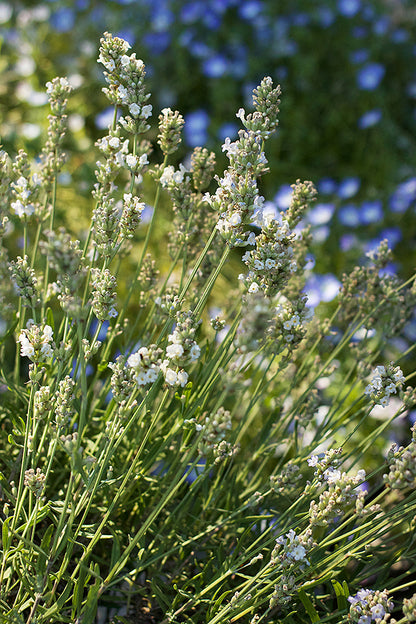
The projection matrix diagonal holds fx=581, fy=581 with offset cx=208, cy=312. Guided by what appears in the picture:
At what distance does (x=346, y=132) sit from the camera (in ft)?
12.0

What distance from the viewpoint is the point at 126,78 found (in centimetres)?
111

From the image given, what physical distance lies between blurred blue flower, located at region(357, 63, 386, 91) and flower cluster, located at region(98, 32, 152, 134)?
9.67 feet

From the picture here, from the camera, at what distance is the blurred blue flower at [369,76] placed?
3.69 m

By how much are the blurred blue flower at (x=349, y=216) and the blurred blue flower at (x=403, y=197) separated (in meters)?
0.20

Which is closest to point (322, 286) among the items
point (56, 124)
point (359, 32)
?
point (56, 124)

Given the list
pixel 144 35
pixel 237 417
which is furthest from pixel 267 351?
pixel 144 35

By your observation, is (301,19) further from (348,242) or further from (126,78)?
(126,78)

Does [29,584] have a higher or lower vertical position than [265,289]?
lower

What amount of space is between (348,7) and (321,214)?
5.58ft

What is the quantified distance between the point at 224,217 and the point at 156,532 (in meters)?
0.70

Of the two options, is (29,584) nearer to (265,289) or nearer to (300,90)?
(265,289)

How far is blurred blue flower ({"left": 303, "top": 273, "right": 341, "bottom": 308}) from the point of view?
262 centimetres

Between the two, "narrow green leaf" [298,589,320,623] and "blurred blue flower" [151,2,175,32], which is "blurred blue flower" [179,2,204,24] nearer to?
"blurred blue flower" [151,2,175,32]

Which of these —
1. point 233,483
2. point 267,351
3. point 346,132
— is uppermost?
point 346,132
